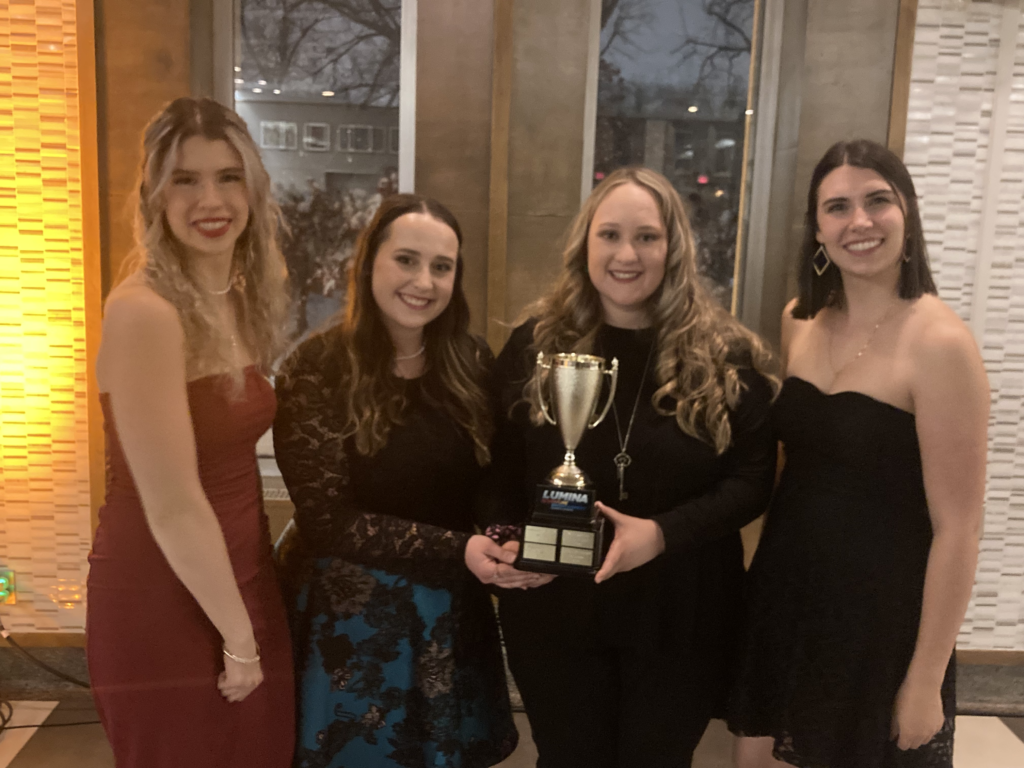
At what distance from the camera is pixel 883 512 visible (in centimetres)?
140

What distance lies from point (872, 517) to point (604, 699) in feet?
2.13

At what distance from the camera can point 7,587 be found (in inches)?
102

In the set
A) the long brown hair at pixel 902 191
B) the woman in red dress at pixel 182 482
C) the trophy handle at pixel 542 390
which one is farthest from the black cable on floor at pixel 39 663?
the long brown hair at pixel 902 191

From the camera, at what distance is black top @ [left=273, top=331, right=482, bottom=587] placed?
141cm

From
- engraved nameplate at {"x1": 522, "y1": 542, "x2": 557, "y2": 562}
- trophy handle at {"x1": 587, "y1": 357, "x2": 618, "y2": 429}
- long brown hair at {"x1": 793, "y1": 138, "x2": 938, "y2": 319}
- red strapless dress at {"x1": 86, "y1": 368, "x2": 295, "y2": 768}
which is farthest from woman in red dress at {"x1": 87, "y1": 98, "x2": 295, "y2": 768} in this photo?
long brown hair at {"x1": 793, "y1": 138, "x2": 938, "y2": 319}

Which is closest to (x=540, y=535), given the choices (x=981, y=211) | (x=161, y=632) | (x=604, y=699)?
(x=604, y=699)

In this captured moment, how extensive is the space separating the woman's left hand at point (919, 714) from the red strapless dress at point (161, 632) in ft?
4.10

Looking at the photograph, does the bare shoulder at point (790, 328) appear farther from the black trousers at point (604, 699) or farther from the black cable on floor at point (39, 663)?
the black cable on floor at point (39, 663)

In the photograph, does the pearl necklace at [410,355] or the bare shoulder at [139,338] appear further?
the pearl necklace at [410,355]

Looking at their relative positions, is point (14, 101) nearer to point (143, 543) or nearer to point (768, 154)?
point (143, 543)

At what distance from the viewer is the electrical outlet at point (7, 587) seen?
257 cm

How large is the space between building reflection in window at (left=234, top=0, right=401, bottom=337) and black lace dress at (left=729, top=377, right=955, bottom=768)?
6.07ft

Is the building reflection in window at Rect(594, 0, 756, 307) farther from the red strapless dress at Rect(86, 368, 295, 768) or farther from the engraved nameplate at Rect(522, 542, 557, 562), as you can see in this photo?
the red strapless dress at Rect(86, 368, 295, 768)

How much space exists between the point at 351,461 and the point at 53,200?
5.69ft
